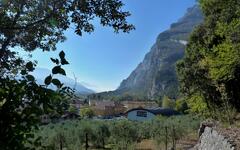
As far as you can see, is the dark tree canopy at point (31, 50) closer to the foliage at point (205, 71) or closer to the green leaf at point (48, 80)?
the green leaf at point (48, 80)

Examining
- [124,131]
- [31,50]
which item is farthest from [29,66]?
[124,131]

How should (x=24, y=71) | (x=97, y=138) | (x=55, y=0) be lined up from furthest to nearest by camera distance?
(x=97, y=138)
(x=55, y=0)
(x=24, y=71)

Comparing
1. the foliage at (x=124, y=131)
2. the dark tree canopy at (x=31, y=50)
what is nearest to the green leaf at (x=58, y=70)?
the dark tree canopy at (x=31, y=50)

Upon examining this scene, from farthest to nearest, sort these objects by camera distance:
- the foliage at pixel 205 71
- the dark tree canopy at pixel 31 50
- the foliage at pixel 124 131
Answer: the foliage at pixel 124 131, the foliage at pixel 205 71, the dark tree canopy at pixel 31 50

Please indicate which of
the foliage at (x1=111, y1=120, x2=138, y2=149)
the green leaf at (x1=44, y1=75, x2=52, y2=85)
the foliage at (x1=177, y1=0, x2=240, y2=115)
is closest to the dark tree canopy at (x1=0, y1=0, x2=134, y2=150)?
the green leaf at (x1=44, y1=75, x2=52, y2=85)

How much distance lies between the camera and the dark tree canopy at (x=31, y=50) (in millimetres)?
2357

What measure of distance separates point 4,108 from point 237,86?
82.6ft

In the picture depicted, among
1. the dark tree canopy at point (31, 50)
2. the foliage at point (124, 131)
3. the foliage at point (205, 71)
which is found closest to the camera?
the dark tree canopy at point (31, 50)

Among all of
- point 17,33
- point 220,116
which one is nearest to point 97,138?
point 220,116

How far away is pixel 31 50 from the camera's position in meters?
5.38

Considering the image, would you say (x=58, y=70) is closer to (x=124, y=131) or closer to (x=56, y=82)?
(x=56, y=82)

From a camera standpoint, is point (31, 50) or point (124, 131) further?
point (124, 131)

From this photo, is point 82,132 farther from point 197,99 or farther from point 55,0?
point 55,0

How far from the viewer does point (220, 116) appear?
16453mm
